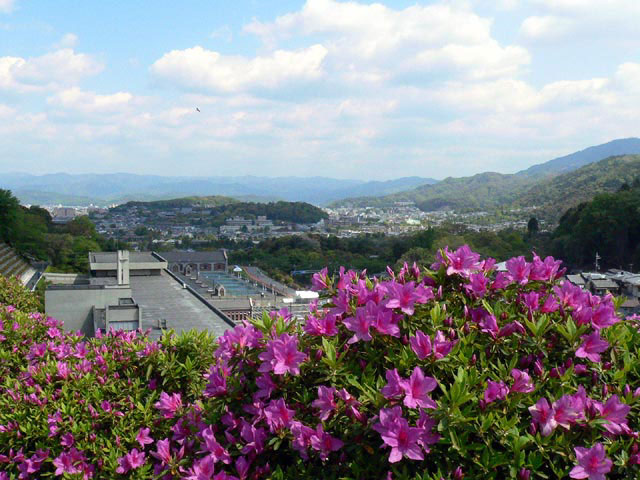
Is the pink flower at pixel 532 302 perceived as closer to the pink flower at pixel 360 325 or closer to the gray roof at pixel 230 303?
the pink flower at pixel 360 325

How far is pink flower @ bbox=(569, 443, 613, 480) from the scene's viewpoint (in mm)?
2043

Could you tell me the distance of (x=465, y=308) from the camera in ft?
8.86

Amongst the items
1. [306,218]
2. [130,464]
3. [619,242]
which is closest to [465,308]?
[130,464]

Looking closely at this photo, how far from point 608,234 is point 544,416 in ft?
158

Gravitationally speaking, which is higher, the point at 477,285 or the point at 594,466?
the point at 477,285

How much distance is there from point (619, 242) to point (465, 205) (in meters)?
139

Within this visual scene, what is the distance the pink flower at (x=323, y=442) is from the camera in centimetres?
238

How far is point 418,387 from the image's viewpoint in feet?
7.30

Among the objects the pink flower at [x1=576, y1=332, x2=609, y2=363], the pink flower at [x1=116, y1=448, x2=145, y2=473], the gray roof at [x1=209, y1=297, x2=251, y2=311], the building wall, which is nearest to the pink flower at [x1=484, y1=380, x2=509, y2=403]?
the pink flower at [x1=576, y1=332, x2=609, y2=363]

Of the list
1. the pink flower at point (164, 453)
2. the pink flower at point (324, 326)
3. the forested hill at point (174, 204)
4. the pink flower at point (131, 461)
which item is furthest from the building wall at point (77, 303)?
the forested hill at point (174, 204)

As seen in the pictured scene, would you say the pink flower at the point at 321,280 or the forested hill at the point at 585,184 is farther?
the forested hill at the point at 585,184

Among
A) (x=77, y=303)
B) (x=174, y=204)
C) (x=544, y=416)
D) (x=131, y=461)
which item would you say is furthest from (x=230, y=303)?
(x=174, y=204)

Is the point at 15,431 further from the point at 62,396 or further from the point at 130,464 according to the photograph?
the point at 130,464

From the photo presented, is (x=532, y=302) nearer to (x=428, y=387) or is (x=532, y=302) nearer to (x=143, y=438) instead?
(x=428, y=387)
